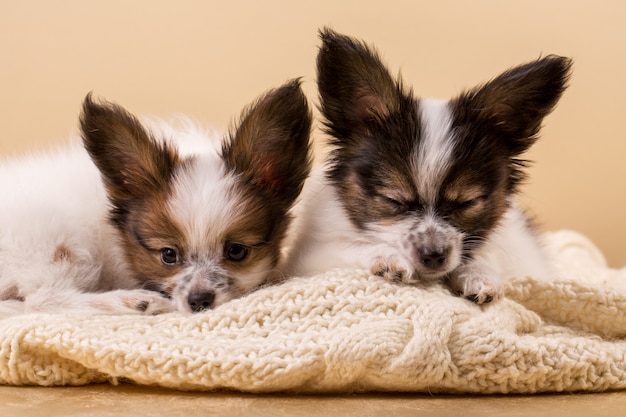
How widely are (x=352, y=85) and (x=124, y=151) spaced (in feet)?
2.63

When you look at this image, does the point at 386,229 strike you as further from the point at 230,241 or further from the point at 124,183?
the point at 124,183

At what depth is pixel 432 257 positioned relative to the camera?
7.70ft

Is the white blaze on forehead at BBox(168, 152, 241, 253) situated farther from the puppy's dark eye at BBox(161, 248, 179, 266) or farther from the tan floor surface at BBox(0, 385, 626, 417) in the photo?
→ the tan floor surface at BBox(0, 385, 626, 417)

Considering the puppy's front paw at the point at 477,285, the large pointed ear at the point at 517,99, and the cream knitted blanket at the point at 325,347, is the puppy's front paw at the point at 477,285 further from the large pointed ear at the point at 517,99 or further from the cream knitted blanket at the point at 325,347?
the large pointed ear at the point at 517,99

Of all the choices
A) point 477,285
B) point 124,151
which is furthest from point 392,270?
point 124,151

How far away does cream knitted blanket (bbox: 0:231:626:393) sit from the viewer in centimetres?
198

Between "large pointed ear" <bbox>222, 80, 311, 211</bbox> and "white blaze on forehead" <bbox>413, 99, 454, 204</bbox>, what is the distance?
0.42 m

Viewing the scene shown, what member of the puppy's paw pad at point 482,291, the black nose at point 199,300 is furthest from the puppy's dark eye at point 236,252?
the puppy's paw pad at point 482,291

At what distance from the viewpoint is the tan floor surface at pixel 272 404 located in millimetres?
1898

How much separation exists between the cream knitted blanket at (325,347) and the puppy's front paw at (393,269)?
57mm

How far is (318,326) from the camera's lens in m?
2.13

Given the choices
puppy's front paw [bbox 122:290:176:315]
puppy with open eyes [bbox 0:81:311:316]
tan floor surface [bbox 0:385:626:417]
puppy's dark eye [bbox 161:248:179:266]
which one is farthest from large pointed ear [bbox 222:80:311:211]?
tan floor surface [bbox 0:385:626:417]

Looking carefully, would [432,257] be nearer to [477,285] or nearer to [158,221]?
[477,285]

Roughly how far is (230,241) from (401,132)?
0.65 m
